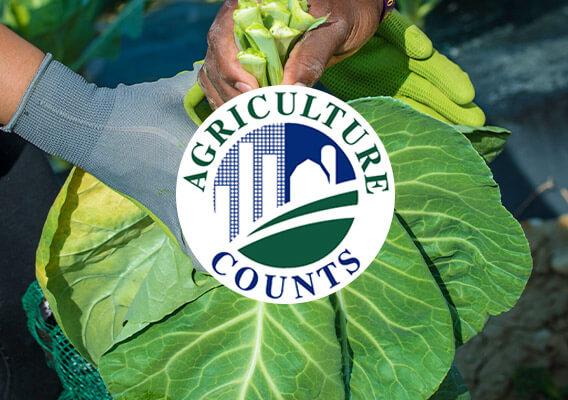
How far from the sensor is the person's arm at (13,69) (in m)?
1.22

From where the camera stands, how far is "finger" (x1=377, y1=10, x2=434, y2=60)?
146 centimetres

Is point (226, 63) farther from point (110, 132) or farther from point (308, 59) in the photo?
point (110, 132)

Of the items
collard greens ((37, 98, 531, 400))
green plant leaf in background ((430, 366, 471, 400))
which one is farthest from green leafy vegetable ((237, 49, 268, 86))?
green plant leaf in background ((430, 366, 471, 400))

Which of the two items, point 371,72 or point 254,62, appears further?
point 371,72

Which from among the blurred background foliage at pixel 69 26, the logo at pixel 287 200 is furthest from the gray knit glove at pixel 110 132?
the blurred background foliage at pixel 69 26

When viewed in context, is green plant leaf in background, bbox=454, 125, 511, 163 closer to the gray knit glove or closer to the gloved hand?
the gloved hand

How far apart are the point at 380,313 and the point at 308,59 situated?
0.41 m

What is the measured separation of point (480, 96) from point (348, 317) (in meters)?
3.04

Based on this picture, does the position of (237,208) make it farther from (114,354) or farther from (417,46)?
(417,46)

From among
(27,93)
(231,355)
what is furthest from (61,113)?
(231,355)

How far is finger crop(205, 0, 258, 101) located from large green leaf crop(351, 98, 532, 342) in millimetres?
195

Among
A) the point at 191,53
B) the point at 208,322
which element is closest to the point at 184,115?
the point at 208,322

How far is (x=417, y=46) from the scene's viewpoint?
57.6 inches

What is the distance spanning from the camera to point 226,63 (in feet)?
3.78
